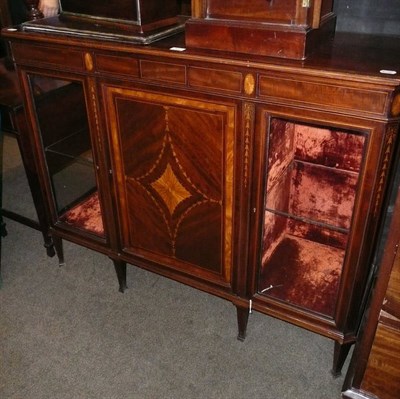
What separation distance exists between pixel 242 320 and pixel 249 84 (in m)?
0.87

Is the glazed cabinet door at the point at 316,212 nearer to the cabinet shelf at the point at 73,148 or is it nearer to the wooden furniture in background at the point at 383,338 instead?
the wooden furniture in background at the point at 383,338

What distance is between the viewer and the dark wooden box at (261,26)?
1160 millimetres

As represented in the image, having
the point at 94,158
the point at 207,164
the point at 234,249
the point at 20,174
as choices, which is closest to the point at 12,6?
the point at 20,174

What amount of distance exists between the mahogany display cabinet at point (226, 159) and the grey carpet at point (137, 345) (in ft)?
0.44

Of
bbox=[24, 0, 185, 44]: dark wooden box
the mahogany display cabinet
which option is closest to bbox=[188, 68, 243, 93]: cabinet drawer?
the mahogany display cabinet

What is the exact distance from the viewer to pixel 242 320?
1.68 meters

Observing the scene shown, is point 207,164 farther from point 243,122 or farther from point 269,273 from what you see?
point 269,273

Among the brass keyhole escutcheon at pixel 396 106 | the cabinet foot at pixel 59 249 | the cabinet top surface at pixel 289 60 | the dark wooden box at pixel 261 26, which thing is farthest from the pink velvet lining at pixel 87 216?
the brass keyhole escutcheon at pixel 396 106

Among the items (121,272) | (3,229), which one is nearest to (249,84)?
(121,272)

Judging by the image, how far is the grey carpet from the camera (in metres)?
1.57

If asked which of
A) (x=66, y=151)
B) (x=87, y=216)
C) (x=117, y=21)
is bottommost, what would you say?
(x=87, y=216)

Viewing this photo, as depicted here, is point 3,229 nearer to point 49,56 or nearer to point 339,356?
point 49,56

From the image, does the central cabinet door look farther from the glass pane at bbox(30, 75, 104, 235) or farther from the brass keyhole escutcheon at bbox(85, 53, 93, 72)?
the glass pane at bbox(30, 75, 104, 235)

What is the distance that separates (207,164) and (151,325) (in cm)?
74
